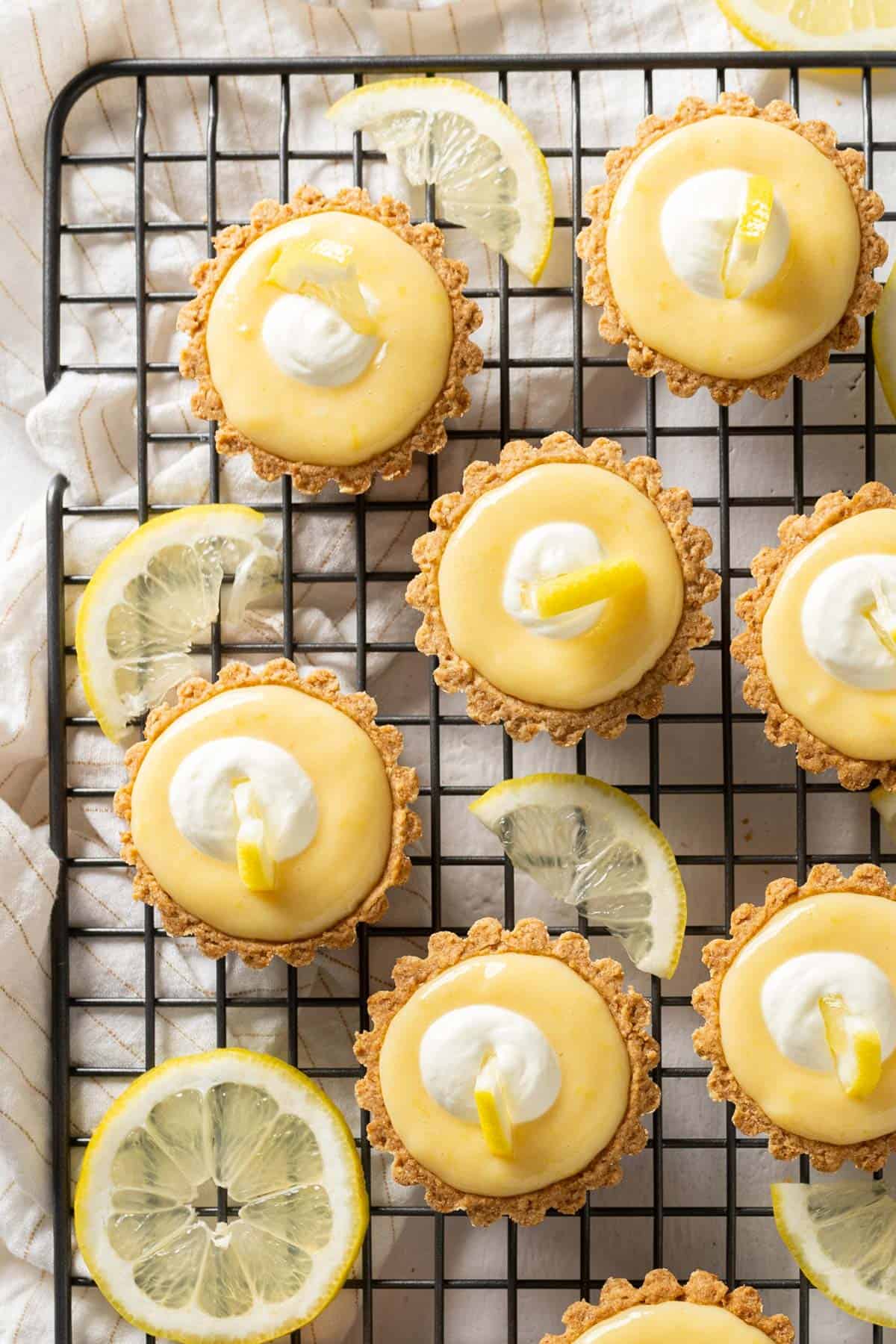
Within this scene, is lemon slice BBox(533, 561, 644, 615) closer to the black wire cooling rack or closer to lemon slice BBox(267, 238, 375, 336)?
the black wire cooling rack

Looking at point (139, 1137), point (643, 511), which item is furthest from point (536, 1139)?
point (643, 511)

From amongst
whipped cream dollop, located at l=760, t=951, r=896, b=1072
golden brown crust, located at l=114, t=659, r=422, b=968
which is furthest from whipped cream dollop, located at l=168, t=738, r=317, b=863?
whipped cream dollop, located at l=760, t=951, r=896, b=1072

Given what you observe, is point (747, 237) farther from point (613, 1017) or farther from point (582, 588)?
point (613, 1017)

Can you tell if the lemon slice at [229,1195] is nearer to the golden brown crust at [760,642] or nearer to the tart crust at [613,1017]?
the tart crust at [613,1017]

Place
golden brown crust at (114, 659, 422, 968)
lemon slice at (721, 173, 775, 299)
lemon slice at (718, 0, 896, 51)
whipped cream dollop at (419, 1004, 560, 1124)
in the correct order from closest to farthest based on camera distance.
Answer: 1. lemon slice at (721, 173, 775, 299)
2. whipped cream dollop at (419, 1004, 560, 1124)
3. golden brown crust at (114, 659, 422, 968)
4. lemon slice at (718, 0, 896, 51)

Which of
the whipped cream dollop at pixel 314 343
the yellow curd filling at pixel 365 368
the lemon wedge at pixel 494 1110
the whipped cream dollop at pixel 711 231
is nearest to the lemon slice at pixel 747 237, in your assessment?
the whipped cream dollop at pixel 711 231

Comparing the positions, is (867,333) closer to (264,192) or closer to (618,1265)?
(264,192)
